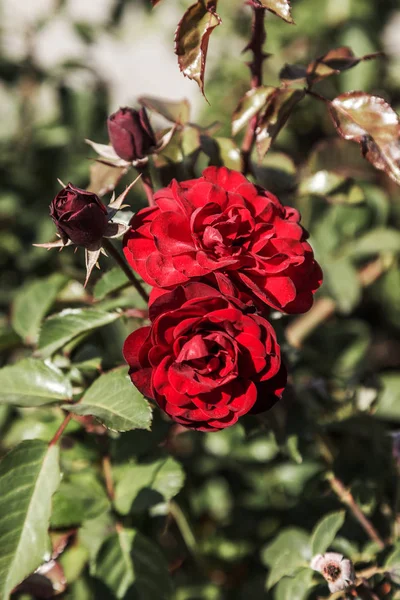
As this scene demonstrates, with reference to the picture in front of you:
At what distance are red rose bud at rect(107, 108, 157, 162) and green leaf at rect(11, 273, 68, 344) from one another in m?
0.36

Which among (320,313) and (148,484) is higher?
(148,484)

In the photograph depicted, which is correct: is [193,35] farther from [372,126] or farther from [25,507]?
[25,507]

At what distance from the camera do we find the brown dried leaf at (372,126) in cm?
70

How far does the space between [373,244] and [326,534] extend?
74 centimetres

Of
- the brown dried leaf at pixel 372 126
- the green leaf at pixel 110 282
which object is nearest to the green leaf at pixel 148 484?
the green leaf at pixel 110 282

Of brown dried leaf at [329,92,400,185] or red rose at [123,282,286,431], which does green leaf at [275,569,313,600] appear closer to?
red rose at [123,282,286,431]

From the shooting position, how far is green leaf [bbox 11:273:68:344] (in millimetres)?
1014

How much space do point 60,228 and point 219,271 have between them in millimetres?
168

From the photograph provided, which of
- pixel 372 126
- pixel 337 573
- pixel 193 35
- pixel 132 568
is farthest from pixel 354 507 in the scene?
pixel 193 35

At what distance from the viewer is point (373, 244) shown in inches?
54.1

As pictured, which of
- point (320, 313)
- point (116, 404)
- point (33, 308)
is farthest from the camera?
point (320, 313)

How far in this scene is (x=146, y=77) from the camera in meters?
2.96

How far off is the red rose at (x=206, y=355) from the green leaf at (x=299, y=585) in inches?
12.0

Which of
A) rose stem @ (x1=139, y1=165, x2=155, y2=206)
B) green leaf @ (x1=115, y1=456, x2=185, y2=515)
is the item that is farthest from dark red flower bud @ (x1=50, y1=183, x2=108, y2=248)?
green leaf @ (x1=115, y1=456, x2=185, y2=515)
